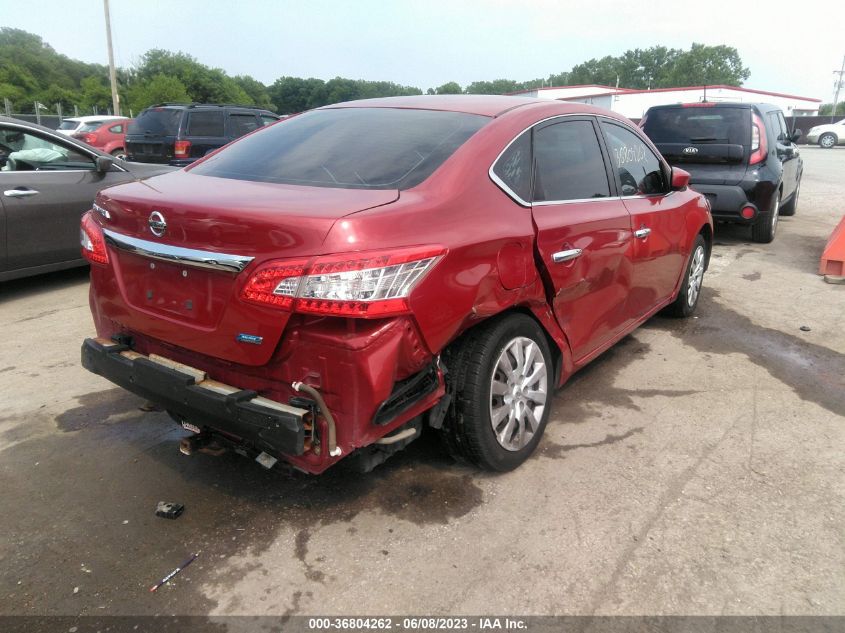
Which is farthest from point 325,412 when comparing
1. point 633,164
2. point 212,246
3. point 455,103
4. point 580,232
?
point 633,164

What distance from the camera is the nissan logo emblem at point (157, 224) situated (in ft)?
8.25

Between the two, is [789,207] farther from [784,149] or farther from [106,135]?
[106,135]

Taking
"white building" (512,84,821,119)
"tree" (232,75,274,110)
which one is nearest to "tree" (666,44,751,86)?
"white building" (512,84,821,119)

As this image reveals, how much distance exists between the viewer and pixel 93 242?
2.92 m

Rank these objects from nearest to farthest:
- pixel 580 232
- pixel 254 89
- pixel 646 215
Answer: pixel 580 232, pixel 646 215, pixel 254 89

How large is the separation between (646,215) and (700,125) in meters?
5.11

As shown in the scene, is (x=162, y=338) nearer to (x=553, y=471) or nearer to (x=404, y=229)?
(x=404, y=229)

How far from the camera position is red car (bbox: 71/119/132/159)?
698 inches

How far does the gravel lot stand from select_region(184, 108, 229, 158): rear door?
8856mm

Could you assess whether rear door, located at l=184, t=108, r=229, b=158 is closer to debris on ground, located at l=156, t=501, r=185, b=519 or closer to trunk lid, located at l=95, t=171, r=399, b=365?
trunk lid, located at l=95, t=171, r=399, b=365

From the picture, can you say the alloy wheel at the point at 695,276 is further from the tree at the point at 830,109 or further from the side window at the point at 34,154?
the tree at the point at 830,109

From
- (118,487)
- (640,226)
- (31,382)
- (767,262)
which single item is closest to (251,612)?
(118,487)

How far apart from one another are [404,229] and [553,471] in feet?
4.88

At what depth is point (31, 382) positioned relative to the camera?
4074mm
